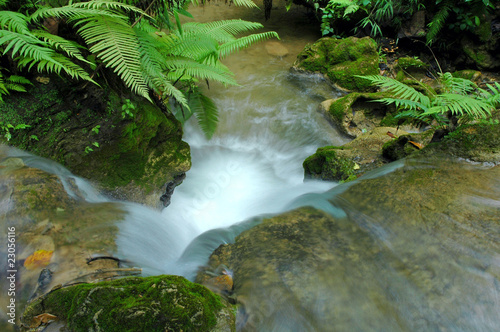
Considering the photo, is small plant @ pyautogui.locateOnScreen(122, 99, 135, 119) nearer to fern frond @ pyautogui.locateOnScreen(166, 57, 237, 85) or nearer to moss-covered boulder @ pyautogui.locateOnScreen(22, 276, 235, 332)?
fern frond @ pyautogui.locateOnScreen(166, 57, 237, 85)

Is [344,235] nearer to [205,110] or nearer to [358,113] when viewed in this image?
[205,110]

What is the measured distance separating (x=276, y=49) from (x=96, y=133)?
5521 mm

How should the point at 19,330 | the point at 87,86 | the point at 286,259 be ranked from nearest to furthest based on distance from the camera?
the point at 19,330, the point at 286,259, the point at 87,86

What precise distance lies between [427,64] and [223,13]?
5.26m

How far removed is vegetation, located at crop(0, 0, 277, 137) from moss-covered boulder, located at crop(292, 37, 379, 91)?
288 centimetres

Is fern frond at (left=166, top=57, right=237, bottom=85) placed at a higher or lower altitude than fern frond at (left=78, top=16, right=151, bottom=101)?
lower

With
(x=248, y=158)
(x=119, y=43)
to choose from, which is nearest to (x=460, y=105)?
(x=248, y=158)

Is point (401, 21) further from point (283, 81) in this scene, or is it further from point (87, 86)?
point (87, 86)

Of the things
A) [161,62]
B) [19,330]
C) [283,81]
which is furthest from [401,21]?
[19,330]

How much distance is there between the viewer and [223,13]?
821cm

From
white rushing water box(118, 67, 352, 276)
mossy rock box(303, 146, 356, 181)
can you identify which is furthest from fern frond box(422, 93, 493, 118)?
white rushing water box(118, 67, 352, 276)

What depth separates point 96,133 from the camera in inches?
117

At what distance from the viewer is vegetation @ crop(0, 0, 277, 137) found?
2.34 m

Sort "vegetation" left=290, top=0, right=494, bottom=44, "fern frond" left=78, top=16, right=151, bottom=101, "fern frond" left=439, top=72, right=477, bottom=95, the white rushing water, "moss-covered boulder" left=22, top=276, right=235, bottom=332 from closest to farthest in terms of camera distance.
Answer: "moss-covered boulder" left=22, top=276, right=235, bottom=332 < "fern frond" left=78, top=16, right=151, bottom=101 < "fern frond" left=439, top=72, right=477, bottom=95 < the white rushing water < "vegetation" left=290, top=0, right=494, bottom=44
